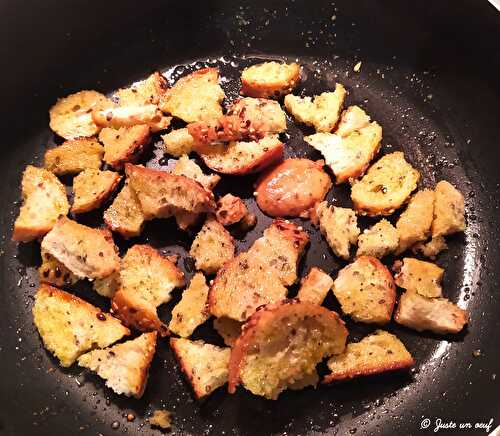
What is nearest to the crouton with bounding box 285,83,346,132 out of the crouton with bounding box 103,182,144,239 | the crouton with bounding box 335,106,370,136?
the crouton with bounding box 335,106,370,136

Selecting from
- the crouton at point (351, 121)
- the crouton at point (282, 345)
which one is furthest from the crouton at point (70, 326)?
the crouton at point (351, 121)

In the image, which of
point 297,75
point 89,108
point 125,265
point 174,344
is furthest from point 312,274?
point 89,108

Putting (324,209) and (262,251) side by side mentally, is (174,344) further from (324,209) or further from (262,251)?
(324,209)

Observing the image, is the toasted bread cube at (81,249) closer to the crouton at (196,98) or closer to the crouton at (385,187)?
the crouton at (196,98)

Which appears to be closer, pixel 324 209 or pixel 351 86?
pixel 324 209

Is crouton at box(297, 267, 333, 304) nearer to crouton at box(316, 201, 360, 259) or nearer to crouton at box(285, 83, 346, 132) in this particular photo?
crouton at box(316, 201, 360, 259)

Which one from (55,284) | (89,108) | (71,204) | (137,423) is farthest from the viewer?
(89,108)
